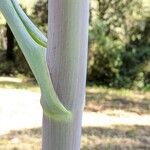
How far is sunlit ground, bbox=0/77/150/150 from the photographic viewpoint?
18.5ft

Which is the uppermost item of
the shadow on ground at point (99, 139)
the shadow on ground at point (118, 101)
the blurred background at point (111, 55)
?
the blurred background at point (111, 55)

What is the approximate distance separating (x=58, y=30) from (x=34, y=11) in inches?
422

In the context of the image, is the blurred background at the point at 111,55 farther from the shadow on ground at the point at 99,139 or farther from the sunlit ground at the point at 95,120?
the shadow on ground at the point at 99,139

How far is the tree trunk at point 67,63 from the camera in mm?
544

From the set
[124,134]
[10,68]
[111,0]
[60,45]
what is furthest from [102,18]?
[60,45]

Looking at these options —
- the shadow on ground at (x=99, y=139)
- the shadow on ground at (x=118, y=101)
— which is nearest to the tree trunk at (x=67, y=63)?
the shadow on ground at (x=99, y=139)

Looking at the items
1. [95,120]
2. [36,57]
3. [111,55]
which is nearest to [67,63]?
[36,57]

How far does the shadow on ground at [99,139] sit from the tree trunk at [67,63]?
16.0ft

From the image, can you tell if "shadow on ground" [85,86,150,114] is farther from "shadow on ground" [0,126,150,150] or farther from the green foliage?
"shadow on ground" [0,126,150,150]

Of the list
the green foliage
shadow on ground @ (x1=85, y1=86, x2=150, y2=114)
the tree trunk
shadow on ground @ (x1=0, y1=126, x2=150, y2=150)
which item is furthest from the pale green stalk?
the green foliage

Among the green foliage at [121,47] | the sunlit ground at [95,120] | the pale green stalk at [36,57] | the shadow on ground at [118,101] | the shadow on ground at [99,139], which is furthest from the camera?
the green foliage at [121,47]

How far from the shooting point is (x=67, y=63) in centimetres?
55

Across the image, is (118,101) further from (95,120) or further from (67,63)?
(67,63)

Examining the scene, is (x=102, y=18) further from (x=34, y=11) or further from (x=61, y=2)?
(x=61, y=2)
